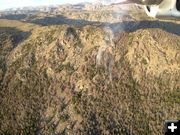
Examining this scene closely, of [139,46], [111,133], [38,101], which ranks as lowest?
[111,133]

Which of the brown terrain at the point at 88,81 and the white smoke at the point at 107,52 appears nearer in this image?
the brown terrain at the point at 88,81

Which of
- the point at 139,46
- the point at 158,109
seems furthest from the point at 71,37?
the point at 158,109

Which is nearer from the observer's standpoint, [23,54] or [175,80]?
[175,80]

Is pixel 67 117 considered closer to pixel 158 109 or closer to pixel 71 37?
pixel 158 109

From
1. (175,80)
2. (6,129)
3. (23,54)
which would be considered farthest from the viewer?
(23,54)

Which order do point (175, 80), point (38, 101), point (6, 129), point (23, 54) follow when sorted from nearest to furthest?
point (6, 129), point (38, 101), point (175, 80), point (23, 54)

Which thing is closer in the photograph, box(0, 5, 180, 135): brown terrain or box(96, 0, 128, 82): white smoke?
box(0, 5, 180, 135): brown terrain

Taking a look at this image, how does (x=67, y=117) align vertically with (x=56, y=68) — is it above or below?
below
